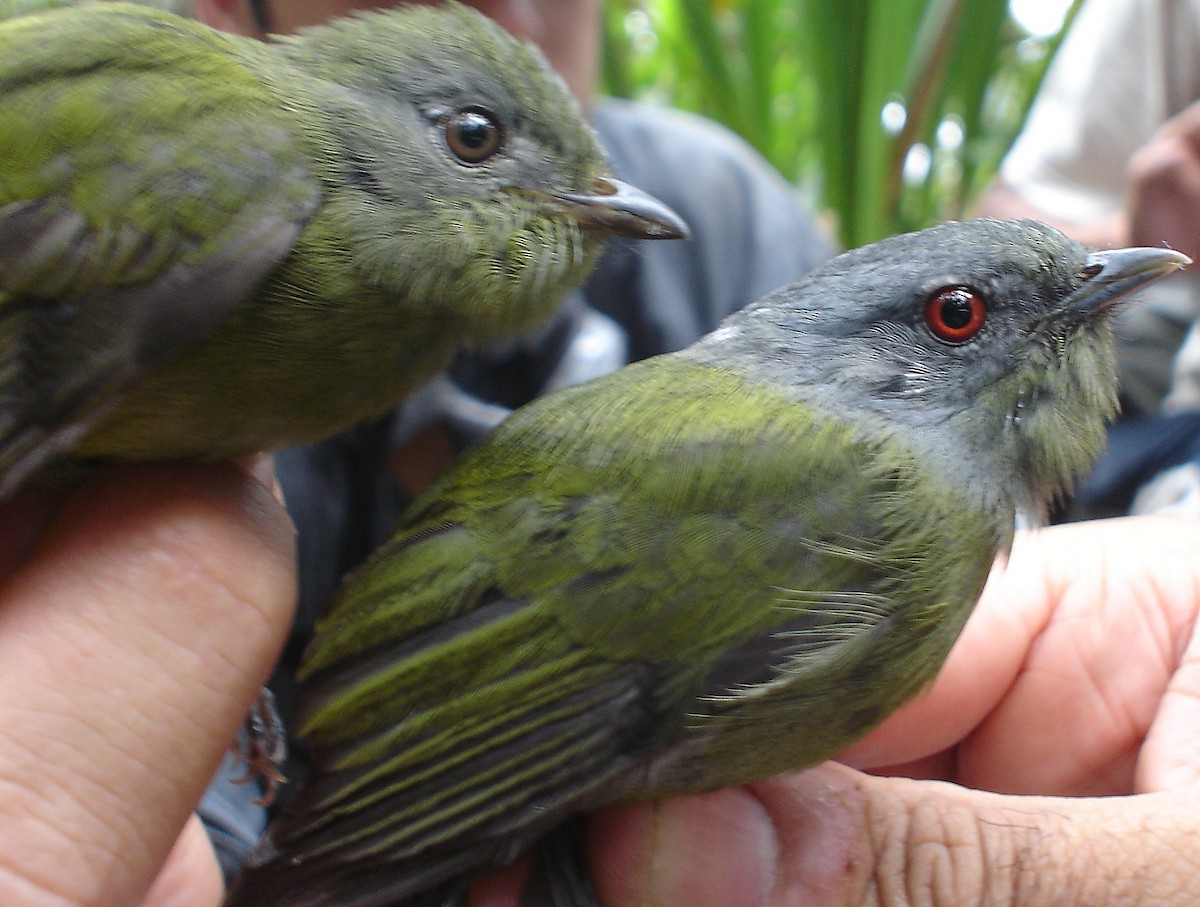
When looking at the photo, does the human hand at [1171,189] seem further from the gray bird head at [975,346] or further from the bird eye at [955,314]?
the bird eye at [955,314]

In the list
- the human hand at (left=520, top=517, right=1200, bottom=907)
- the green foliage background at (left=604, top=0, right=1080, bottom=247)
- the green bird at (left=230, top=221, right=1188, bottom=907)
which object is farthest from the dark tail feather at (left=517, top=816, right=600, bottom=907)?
the green foliage background at (left=604, top=0, right=1080, bottom=247)

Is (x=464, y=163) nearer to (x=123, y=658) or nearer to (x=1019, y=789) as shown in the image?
(x=123, y=658)

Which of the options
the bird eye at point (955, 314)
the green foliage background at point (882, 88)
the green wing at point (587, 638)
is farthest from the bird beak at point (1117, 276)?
the green foliage background at point (882, 88)

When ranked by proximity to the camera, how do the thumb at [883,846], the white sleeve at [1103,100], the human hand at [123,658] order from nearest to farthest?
the human hand at [123,658] < the thumb at [883,846] < the white sleeve at [1103,100]

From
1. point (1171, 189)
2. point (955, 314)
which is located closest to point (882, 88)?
point (1171, 189)

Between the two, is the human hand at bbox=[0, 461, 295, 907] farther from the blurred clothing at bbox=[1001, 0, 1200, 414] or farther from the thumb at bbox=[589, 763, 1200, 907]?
the blurred clothing at bbox=[1001, 0, 1200, 414]

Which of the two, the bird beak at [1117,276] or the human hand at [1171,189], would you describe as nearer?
the bird beak at [1117,276]

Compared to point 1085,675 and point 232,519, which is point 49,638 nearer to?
point 232,519
